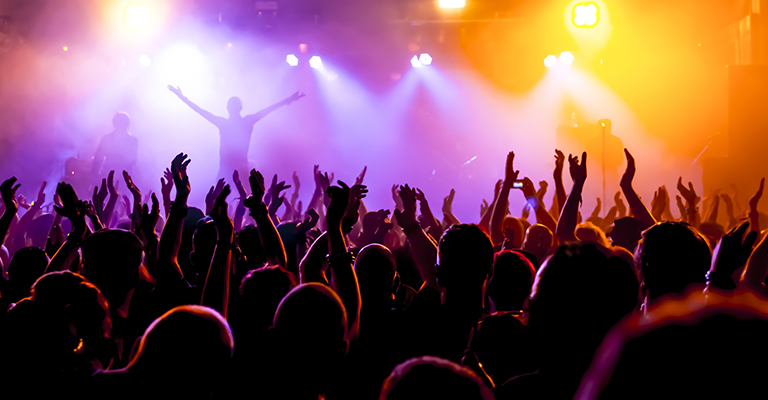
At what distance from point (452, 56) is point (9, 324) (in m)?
12.2

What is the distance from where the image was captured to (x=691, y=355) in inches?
23.4

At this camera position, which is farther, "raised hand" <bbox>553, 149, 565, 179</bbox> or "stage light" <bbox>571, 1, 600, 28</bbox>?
"stage light" <bbox>571, 1, 600, 28</bbox>

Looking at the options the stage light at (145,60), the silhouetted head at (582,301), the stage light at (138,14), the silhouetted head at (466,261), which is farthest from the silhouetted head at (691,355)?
the stage light at (145,60)

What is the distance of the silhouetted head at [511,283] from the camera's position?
2.29m

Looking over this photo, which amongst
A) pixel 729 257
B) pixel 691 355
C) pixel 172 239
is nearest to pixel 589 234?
pixel 729 257

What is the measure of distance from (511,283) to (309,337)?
1201 mm

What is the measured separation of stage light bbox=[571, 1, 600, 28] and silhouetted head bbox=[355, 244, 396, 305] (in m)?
9.03

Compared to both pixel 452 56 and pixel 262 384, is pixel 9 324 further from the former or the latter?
pixel 452 56

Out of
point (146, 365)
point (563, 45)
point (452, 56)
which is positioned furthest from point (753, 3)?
point (146, 365)

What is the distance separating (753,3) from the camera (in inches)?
357

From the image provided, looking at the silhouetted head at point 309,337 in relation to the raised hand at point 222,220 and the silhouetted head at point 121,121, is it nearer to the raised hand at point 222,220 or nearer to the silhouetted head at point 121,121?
the raised hand at point 222,220

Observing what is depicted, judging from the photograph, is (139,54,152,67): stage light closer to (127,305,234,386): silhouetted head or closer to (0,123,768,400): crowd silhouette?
(0,123,768,400): crowd silhouette

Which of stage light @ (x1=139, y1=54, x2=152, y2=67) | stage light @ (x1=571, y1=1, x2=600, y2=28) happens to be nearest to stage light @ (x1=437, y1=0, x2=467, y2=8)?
stage light @ (x1=571, y1=1, x2=600, y2=28)

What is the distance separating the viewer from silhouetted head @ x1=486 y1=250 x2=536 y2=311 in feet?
7.50
